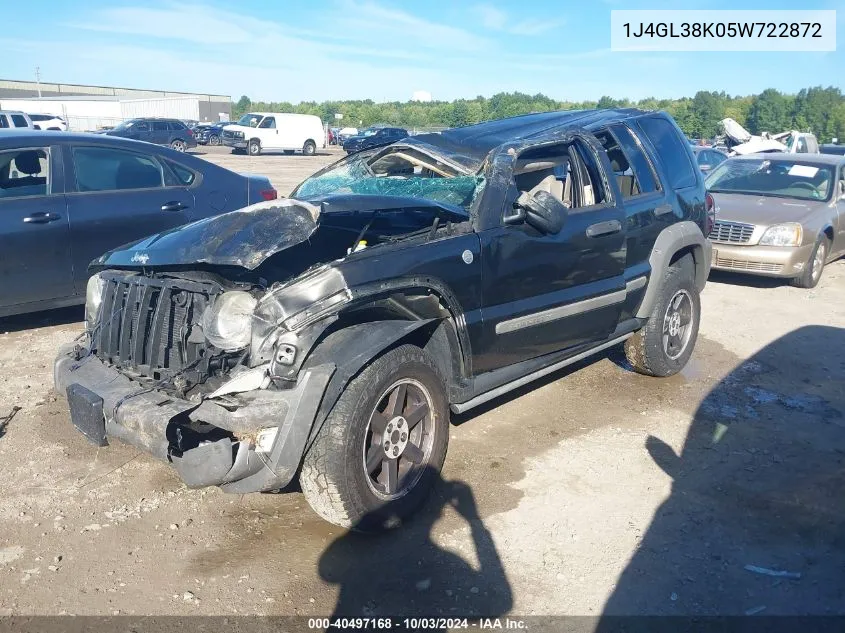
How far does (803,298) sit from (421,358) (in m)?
6.96

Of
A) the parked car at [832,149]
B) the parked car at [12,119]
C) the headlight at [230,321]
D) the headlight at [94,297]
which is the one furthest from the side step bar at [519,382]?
the parked car at [12,119]

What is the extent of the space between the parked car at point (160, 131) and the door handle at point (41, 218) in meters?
27.9

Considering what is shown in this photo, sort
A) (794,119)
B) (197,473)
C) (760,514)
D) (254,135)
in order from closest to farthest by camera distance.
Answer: (197,473) < (760,514) < (254,135) < (794,119)

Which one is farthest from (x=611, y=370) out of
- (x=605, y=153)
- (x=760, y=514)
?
(x=760, y=514)

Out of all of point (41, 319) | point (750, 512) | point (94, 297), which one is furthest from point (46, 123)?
point (750, 512)

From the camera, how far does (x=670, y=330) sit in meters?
5.49

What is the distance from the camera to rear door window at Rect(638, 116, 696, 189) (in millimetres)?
5371

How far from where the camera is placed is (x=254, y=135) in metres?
35.3

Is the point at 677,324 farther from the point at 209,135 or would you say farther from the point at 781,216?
the point at 209,135

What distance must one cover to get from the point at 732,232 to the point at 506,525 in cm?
671

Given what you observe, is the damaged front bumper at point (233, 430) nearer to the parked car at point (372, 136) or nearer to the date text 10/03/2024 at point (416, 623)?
the date text 10/03/2024 at point (416, 623)

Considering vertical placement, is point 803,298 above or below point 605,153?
below

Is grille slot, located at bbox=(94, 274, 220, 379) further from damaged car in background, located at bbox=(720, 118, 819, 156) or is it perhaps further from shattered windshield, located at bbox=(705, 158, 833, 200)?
damaged car in background, located at bbox=(720, 118, 819, 156)

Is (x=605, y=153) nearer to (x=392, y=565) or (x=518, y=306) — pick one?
(x=518, y=306)
